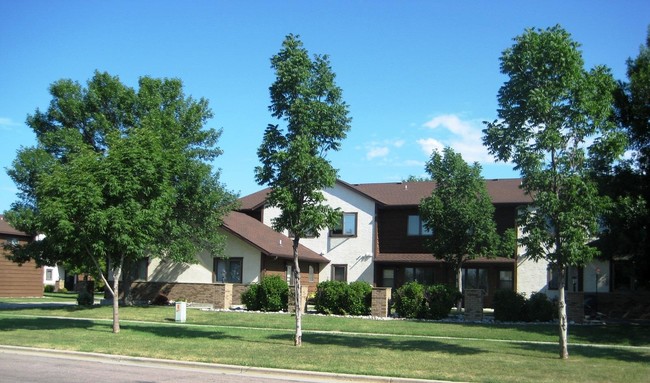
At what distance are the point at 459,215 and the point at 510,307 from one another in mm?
5811

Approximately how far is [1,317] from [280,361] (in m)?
16.2

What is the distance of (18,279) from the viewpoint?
136 ft

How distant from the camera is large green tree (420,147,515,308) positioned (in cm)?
2956

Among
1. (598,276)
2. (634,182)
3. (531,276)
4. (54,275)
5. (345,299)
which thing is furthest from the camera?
(54,275)

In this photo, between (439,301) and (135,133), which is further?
(439,301)

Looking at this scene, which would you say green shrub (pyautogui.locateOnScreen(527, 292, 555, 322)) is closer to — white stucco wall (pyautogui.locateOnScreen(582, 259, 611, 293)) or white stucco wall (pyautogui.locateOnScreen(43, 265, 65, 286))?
white stucco wall (pyautogui.locateOnScreen(582, 259, 611, 293))

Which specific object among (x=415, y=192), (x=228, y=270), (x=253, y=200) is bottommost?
(x=228, y=270)

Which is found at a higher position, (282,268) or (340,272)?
(282,268)

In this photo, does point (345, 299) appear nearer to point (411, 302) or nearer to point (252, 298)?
point (411, 302)

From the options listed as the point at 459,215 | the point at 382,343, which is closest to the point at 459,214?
the point at 459,215

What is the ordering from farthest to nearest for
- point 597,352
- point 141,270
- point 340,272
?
point 340,272 → point 141,270 → point 597,352

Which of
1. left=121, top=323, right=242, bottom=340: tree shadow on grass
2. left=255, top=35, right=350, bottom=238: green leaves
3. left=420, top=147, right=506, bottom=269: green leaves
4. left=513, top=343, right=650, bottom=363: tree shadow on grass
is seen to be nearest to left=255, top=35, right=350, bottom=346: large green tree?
left=255, top=35, right=350, bottom=238: green leaves

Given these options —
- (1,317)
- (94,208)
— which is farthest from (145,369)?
(1,317)

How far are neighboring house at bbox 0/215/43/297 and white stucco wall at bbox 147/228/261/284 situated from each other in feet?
35.5
